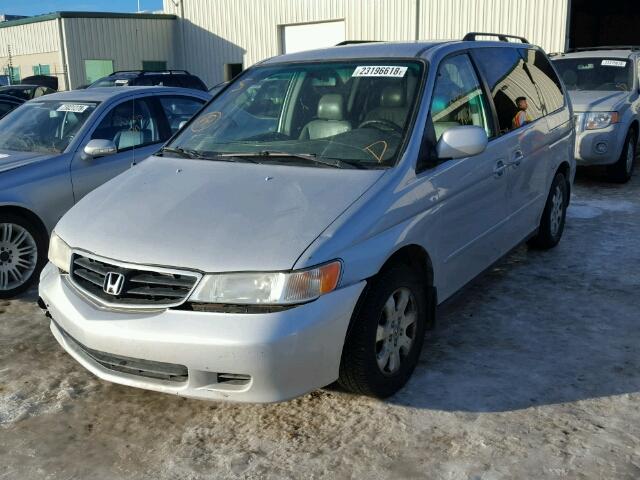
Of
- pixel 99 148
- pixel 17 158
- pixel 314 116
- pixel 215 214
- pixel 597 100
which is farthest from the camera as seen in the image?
pixel 597 100

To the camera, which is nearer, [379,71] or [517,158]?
[379,71]

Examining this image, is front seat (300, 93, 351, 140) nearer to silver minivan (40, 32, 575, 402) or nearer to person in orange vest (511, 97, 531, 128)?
silver minivan (40, 32, 575, 402)

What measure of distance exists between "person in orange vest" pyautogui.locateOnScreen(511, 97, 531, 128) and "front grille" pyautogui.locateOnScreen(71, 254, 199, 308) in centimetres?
280

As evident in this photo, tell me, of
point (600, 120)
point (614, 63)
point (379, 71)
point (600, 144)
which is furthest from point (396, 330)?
point (614, 63)

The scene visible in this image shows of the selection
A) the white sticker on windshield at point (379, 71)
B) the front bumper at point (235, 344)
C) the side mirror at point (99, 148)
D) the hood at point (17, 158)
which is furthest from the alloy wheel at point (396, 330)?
the hood at point (17, 158)

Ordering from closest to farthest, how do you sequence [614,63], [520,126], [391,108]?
[391,108] → [520,126] → [614,63]

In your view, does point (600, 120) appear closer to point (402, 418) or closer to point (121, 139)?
point (121, 139)

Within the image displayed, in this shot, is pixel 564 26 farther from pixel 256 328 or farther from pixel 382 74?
pixel 256 328

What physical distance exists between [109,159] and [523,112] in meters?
3.40

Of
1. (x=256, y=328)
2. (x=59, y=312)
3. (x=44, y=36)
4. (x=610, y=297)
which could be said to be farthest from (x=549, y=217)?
(x=44, y=36)

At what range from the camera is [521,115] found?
4.73m

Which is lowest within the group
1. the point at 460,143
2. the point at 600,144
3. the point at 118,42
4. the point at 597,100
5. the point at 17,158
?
the point at 600,144

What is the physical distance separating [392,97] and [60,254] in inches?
78.3

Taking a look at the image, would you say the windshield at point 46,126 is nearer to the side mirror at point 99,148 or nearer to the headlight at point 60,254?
the side mirror at point 99,148
